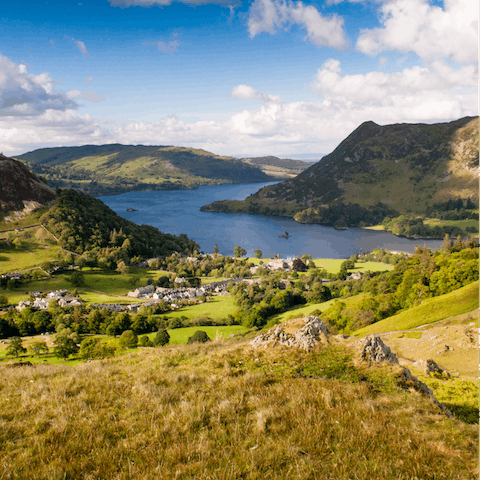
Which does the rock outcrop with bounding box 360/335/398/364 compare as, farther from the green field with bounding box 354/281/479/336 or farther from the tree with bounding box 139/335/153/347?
the tree with bounding box 139/335/153/347

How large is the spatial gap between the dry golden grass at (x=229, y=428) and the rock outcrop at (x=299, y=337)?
6.25ft

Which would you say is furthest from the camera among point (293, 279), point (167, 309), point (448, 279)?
point (293, 279)

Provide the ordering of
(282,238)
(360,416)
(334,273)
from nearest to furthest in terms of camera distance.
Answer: (360,416), (334,273), (282,238)

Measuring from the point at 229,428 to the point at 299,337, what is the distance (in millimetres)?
6226

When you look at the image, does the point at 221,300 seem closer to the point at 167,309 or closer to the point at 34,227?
the point at 167,309

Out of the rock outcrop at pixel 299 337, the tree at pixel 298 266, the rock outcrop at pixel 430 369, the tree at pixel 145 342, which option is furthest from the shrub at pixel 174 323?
the tree at pixel 298 266

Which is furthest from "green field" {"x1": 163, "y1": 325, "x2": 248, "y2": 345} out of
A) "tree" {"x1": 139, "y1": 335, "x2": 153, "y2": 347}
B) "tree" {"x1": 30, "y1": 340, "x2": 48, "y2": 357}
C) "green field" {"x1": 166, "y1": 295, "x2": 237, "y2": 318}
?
"tree" {"x1": 30, "y1": 340, "x2": 48, "y2": 357}

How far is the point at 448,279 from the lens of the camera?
51156 millimetres

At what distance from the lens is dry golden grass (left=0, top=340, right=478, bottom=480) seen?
17.9ft

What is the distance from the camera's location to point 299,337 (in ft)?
40.5

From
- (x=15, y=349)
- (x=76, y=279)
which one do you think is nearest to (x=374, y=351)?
(x=15, y=349)

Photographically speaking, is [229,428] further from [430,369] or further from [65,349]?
[65,349]

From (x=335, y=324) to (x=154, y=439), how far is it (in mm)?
49564

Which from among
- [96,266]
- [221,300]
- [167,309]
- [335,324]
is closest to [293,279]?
[221,300]
